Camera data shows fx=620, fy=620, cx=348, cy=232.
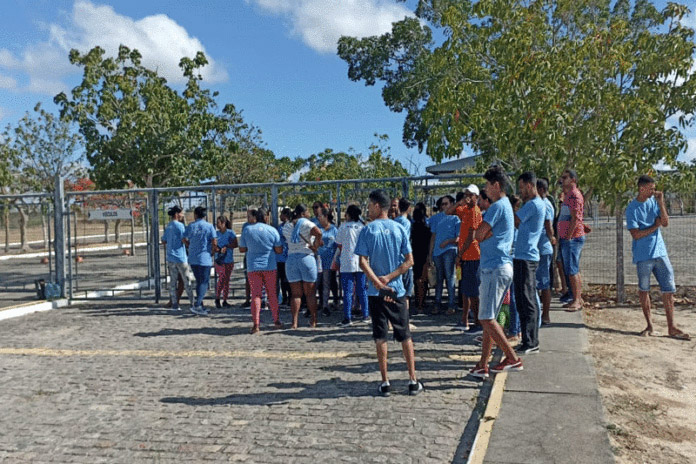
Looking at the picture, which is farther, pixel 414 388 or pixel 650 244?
pixel 650 244

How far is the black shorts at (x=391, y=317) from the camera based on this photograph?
550cm

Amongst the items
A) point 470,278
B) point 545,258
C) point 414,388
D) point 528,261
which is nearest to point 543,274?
point 545,258

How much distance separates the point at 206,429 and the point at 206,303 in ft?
23.7

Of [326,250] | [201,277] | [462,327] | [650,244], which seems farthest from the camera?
[201,277]

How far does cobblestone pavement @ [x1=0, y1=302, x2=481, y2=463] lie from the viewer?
4.57 m

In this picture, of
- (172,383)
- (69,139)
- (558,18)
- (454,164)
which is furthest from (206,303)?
(454,164)

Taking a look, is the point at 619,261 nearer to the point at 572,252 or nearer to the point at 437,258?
the point at 572,252

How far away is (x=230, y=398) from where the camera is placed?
577 centimetres

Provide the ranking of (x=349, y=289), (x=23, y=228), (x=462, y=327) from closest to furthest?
1. (x=462, y=327)
2. (x=349, y=289)
3. (x=23, y=228)

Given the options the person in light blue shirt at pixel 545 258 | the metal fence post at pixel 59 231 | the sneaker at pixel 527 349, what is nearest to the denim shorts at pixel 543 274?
the person in light blue shirt at pixel 545 258

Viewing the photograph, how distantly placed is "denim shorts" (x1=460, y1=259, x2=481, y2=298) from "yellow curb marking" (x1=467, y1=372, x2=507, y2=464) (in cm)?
217

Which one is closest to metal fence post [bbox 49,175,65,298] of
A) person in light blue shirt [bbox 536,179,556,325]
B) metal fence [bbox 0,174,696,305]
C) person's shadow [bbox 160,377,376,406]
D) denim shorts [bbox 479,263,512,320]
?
metal fence [bbox 0,174,696,305]

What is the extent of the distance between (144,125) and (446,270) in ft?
40.5

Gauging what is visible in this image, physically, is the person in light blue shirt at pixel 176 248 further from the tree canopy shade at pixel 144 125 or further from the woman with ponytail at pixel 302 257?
the tree canopy shade at pixel 144 125
